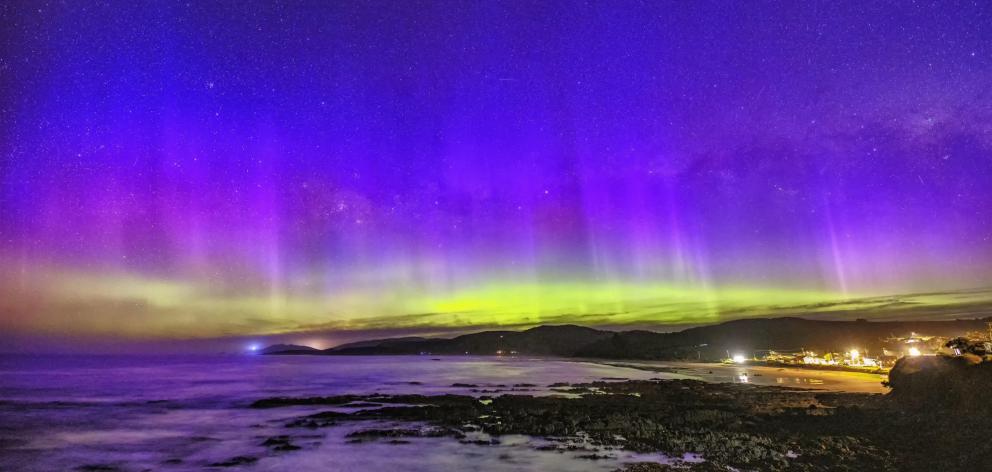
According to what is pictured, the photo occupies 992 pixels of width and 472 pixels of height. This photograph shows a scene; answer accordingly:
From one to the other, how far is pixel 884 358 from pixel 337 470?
4019 inches

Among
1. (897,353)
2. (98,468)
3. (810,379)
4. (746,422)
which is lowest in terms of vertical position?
(897,353)

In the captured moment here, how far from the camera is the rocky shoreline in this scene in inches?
639

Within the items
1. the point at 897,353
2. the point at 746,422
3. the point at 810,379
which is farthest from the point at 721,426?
the point at 897,353

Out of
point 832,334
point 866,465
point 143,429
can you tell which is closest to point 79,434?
point 143,429

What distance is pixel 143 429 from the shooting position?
1179 inches

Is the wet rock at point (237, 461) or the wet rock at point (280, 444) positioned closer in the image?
the wet rock at point (237, 461)

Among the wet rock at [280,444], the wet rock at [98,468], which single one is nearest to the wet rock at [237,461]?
the wet rock at [280,444]

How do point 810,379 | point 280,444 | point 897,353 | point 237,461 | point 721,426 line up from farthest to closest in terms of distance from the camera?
1. point 897,353
2. point 810,379
3. point 280,444
4. point 721,426
5. point 237,461

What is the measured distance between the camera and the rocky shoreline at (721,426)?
1622 cm

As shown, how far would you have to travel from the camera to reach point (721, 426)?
22.9 metres

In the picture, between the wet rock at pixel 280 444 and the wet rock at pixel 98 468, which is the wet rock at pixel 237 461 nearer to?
the wet rock at pixel 280 444

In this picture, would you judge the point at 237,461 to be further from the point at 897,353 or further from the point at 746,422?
the point at 897,353

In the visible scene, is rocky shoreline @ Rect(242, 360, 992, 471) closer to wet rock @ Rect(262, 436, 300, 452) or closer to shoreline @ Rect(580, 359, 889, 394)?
wet rock @ Rect(262, 436, 300, 452)

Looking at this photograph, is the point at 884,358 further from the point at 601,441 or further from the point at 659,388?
the point at 601,441
